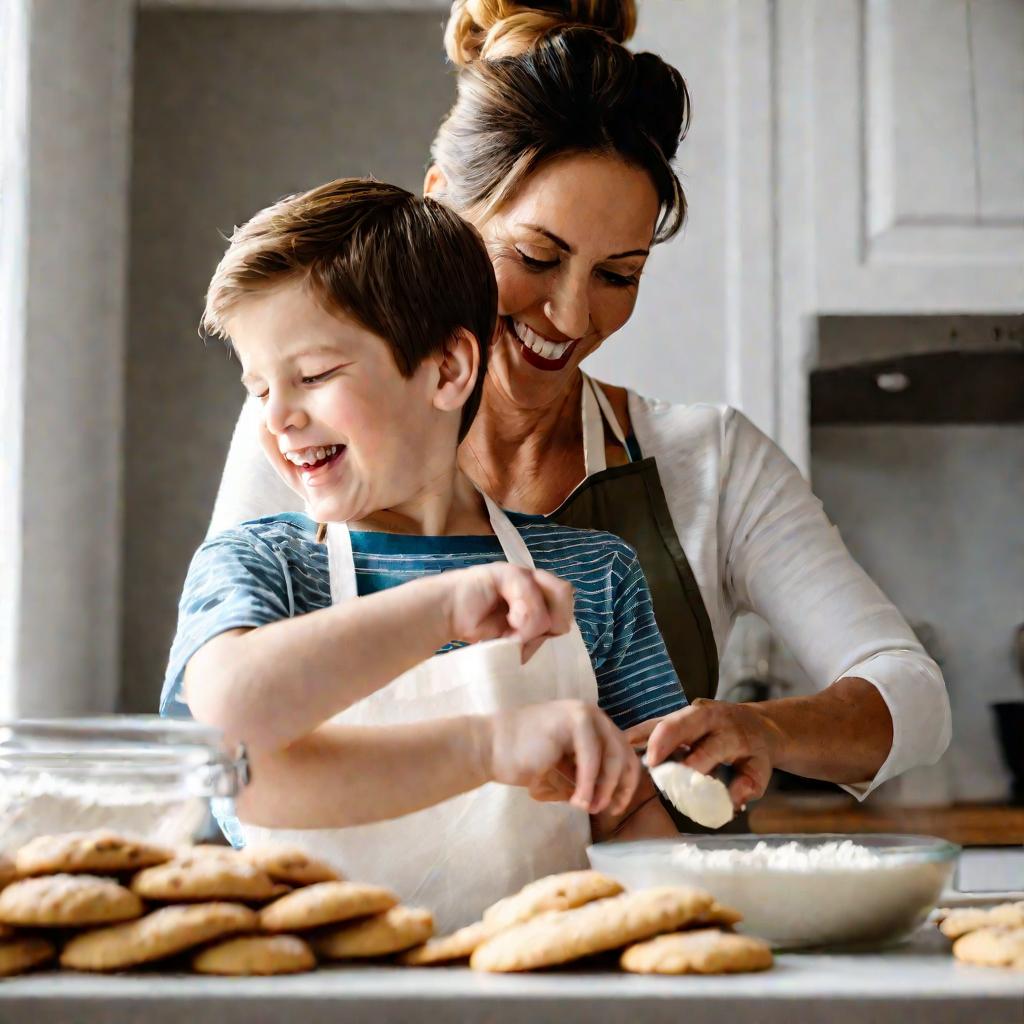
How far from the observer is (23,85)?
2221 millimetres

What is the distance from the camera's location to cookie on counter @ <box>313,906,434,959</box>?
541 millimetres

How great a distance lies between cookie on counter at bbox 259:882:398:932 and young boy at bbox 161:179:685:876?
133 millimetres

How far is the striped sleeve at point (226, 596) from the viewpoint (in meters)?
0.75

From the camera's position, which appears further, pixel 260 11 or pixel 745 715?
pixel 260 11

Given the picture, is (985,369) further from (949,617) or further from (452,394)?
(452,394)

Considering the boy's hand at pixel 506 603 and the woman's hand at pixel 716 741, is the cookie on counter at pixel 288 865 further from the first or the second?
the woman's hand at pixel 716 741

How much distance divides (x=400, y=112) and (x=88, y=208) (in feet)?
2.59

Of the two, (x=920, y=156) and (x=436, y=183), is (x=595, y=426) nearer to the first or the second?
(x=436, y=183)

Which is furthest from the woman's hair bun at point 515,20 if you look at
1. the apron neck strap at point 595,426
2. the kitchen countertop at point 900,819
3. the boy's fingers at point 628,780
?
the kitchen countertop at point 900,819

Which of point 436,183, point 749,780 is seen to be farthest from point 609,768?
point 436,183

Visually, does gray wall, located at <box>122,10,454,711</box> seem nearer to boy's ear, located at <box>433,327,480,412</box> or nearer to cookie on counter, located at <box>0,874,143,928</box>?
boy's ear, located at <box>433,327,480,412</box>

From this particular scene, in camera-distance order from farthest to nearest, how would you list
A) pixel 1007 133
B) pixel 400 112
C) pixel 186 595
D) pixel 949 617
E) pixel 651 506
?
pixel 400 112, pixel 949 617, pixel 1007 133, pixel 651 506, pixel 186 595

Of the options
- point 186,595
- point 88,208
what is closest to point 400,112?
point 88,208

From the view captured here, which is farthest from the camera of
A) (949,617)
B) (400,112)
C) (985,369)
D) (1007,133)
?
(400,112)
